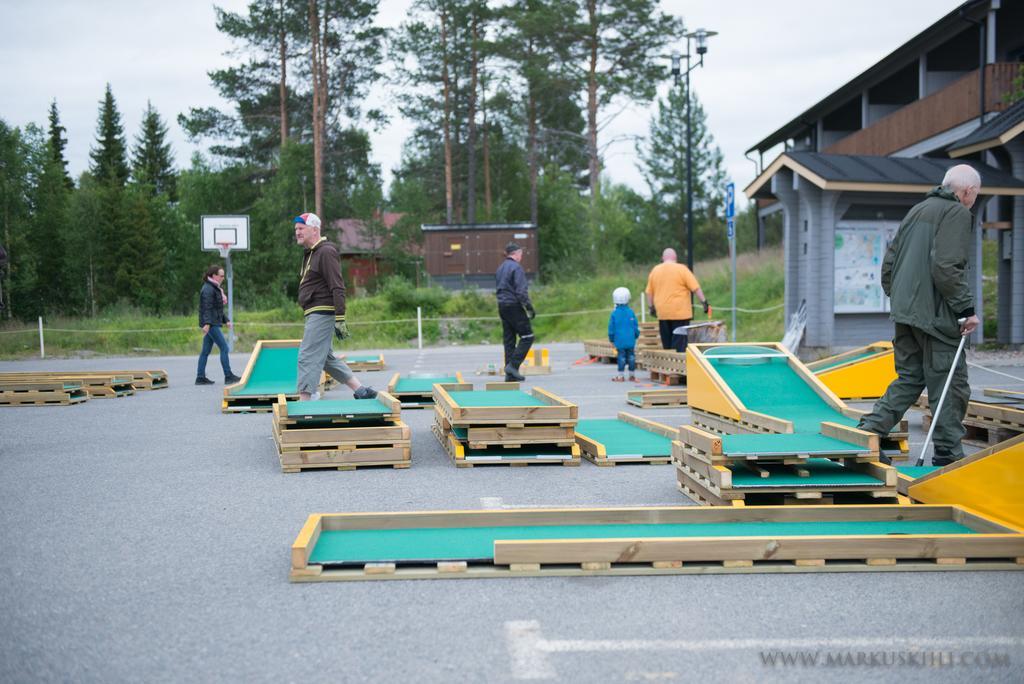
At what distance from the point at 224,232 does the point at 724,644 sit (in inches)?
1145

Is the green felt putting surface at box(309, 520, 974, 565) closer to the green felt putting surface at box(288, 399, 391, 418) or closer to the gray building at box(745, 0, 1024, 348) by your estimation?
the green felt putting surface at box(288, 399, 391, 418)

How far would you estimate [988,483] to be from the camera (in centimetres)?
516

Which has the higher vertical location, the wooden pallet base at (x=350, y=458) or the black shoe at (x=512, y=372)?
the black shoe at (x=512, y=372)

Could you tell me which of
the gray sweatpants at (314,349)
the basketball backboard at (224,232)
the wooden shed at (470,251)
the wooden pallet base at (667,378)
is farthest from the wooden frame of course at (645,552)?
the wooden shed at (470,251)

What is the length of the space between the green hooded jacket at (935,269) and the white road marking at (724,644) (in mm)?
3618

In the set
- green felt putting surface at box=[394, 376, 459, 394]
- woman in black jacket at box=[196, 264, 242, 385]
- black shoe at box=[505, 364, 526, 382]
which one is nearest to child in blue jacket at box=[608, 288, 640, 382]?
black shoe at box=[505, 364, 526, 382]

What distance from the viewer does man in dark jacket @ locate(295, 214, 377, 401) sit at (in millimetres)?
9625

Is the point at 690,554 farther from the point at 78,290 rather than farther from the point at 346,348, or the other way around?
the point at 78,290

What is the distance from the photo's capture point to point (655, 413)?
37.2 feet

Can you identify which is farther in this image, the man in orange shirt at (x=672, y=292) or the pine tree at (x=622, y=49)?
the pine tree at (x=622, y=49)

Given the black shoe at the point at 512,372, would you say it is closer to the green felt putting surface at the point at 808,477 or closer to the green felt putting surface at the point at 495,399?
the green felt putting surface at the point at 495,399

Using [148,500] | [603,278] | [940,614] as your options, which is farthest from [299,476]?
[603,278]

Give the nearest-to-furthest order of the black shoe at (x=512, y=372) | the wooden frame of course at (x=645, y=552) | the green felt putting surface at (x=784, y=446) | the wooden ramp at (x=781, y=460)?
the wooden frame of course at (x=645, y=552) < the wooden ramp at (x=781, y=460) < the green felt putting surface at (x=784, y=446) < the black shoe at (x=512, y=372)

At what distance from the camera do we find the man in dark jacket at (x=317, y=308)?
31.6 ft
